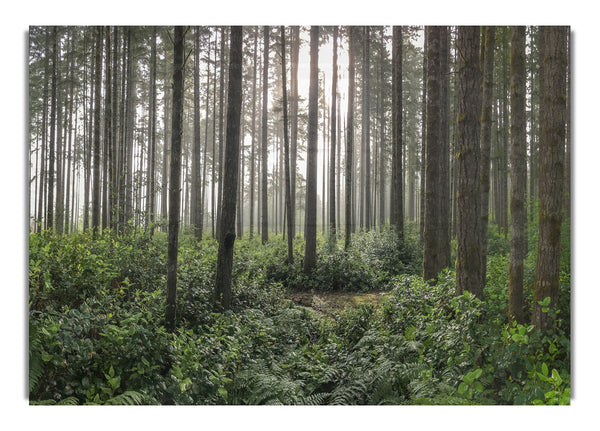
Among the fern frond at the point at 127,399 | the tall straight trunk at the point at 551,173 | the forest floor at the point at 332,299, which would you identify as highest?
the tall straight trunk at the point at 551,173

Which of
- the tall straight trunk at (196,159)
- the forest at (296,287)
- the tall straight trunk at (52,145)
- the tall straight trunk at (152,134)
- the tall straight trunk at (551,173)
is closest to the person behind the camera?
the forest at (296,287)

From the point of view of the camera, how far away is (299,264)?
A: 9445mm

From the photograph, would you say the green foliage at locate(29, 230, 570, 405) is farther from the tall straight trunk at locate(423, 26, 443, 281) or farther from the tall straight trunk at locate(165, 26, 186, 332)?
the tall straight trunk at locate(423, 26, 443, 281)

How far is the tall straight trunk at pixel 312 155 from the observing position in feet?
30.2

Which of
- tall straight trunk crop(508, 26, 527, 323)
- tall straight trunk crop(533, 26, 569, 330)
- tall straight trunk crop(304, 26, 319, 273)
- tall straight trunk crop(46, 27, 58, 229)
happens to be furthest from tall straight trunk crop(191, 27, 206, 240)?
Result: tall straight trunk crop(533, 26, 569, 330)

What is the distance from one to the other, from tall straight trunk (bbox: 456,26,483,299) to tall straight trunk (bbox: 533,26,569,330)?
1207 millimetres

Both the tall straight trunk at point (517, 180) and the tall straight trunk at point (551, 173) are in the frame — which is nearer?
the tall straight trunk at point (551, 173)

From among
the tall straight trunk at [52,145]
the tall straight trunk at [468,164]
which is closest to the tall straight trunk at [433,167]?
the tall straight trunk at [468,164]

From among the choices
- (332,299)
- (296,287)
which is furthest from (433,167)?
(296,287)

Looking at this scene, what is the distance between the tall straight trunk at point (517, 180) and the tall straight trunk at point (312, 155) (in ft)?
18.1

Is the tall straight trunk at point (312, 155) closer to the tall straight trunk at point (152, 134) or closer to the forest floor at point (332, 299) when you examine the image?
the forest floor at point (332, 299)

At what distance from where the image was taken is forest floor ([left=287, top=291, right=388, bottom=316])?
22.7 feet

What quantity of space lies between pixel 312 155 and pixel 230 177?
15.4 feet
